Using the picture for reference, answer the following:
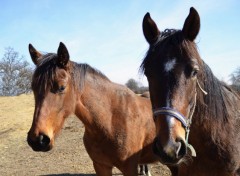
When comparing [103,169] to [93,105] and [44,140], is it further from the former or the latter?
[44,140]

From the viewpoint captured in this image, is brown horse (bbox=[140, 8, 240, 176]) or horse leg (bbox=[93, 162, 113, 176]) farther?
horse leg (bbox=[93, 162, 113, 176])

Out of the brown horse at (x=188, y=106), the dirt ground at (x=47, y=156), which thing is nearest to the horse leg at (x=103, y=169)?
the brown horse at (x=188, y=106)

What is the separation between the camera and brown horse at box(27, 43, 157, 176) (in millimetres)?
3885

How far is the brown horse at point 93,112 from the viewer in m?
3.88

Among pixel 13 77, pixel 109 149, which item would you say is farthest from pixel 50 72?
pixel 13 77

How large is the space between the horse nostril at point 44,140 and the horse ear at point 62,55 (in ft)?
3.62

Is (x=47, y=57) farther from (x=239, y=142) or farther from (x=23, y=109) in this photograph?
(x=23, y=109)

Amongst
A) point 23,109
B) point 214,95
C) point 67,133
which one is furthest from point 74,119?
point 214,95

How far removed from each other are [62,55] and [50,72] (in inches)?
14.1

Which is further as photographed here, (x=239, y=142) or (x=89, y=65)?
(x=89, y=65)

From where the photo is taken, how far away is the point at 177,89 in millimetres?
2428

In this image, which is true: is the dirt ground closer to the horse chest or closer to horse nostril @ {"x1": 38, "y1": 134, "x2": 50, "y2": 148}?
the horse chest

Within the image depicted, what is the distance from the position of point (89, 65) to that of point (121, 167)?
69.1 inches

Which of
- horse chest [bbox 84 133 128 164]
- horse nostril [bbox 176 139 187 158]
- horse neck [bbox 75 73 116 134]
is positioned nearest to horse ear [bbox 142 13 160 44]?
horse nostril [bbox 176 139 187 158]
